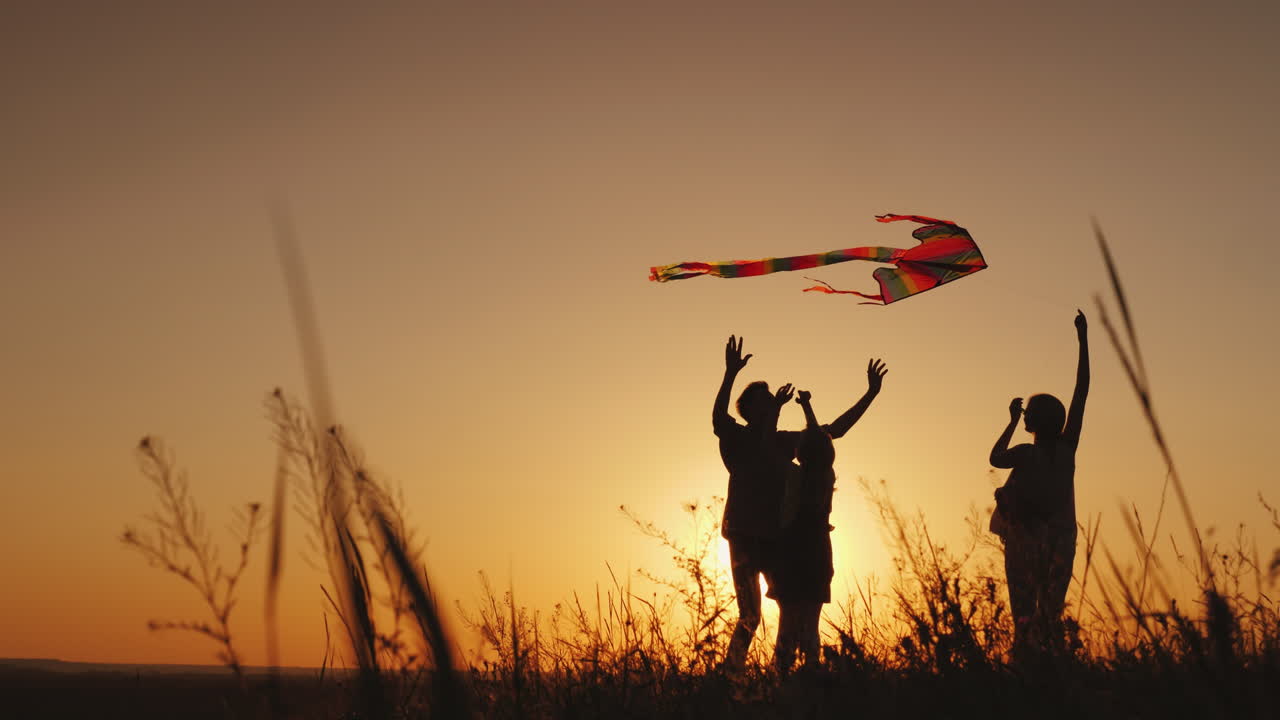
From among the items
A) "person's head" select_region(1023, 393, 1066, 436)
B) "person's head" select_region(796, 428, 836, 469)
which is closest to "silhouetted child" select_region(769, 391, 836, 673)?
"person's head" select_region(796, 428, 836, 469)

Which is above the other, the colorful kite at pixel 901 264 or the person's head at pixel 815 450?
the colorful kite at pixel 901 264

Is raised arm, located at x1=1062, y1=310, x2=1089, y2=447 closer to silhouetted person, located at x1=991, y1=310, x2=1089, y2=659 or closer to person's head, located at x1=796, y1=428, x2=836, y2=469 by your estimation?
silhouetted person, located at x1=991, y1=310, x2=1089, y2=659

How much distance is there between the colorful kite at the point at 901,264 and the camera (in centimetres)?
613

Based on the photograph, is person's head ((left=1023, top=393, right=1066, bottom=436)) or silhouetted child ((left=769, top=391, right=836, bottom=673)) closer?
silhouetted child ((left=769, top=391, right=836, bottom=673))

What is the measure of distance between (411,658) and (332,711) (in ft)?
7.74

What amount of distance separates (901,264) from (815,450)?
5.38 ft

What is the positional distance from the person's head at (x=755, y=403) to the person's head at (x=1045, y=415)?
1.40 meters

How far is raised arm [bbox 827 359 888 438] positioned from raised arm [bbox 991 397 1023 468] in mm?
721

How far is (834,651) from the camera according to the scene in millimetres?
2830

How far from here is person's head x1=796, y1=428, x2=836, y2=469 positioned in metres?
5.30

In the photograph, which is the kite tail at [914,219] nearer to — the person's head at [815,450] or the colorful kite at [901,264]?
the colorful kite at [901,264]

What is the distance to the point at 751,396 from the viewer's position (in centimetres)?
558

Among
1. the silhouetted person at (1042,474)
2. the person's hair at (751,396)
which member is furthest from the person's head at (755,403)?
the silhouetted person at (1042,474)

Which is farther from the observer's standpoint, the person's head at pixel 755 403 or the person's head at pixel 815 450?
the person's head at pixel 755 403
